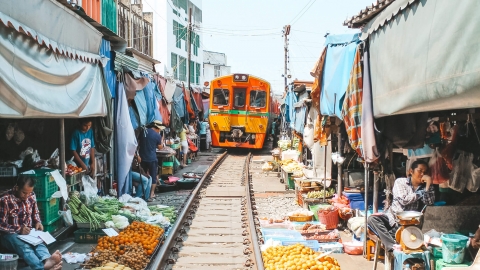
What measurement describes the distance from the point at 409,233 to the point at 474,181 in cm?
137

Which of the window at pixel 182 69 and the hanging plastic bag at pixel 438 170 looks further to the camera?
the window at pixel 182 69

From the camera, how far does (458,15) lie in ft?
10.3

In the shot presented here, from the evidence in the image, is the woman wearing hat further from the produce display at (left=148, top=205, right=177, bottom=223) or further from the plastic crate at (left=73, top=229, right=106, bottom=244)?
the plastic crate at (left=73, top=229, right=106, bottom=244)

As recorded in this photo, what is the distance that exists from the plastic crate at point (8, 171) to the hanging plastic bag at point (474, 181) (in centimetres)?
665

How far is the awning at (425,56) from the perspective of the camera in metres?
3.04

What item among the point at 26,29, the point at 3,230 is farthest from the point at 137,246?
the point at 26,29

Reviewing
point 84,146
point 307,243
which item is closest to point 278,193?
point 307,243

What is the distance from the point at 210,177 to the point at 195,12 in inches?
1322

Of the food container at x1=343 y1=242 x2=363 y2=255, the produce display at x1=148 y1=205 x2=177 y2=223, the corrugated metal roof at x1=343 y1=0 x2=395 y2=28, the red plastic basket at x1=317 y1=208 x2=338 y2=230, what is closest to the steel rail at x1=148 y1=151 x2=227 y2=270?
the produce display at x1=148 y1=205 x2=177 y2=223

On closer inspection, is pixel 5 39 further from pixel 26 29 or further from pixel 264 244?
pixel 264 244

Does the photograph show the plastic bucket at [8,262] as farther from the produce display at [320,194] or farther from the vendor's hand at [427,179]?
the produce display at [320,194]

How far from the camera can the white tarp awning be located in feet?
14.8

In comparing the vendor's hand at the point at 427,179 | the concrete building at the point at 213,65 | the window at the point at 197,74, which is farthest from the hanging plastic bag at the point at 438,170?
the concrete building at the point at 213,65

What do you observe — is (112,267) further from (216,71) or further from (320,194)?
(216,71)
